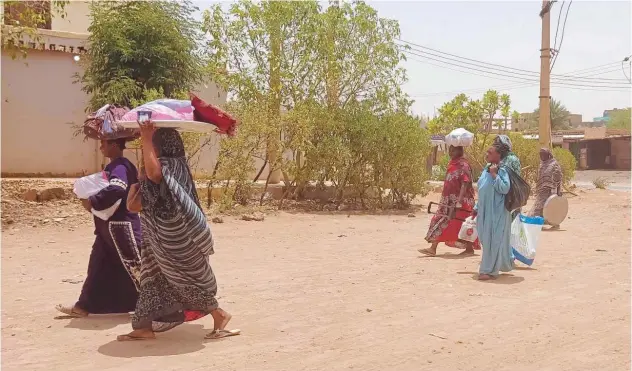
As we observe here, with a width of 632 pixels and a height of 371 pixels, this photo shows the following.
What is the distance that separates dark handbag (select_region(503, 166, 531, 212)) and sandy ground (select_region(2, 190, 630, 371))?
79 centimetres

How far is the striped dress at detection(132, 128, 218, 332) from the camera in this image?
14.4 feet

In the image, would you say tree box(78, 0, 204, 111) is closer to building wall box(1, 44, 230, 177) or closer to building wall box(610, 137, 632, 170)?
building wall box(1, 44, 230, 177)

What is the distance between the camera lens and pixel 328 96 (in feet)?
54.8

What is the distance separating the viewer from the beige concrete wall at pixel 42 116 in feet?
56.4

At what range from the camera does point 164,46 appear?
54.2 ft

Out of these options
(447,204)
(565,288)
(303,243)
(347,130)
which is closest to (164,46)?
(347,130)

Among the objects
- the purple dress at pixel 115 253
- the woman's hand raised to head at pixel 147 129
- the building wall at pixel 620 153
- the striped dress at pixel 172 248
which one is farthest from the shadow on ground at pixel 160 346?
the building wall at pixel 620 153

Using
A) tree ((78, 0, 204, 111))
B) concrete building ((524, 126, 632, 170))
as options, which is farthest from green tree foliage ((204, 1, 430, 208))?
concrete building ((524, 126, 632, 170))

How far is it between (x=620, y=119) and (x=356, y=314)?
67746 millimetres

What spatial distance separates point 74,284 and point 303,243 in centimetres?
419

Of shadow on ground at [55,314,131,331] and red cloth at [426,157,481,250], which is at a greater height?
red cloth at [426,157,481,250]

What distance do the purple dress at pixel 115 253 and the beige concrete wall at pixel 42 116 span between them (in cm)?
1342

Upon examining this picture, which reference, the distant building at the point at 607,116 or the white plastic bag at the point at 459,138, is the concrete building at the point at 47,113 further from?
the distant building at the point at 607,116

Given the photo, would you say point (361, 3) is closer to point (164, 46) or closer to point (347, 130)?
point (347, 130)
